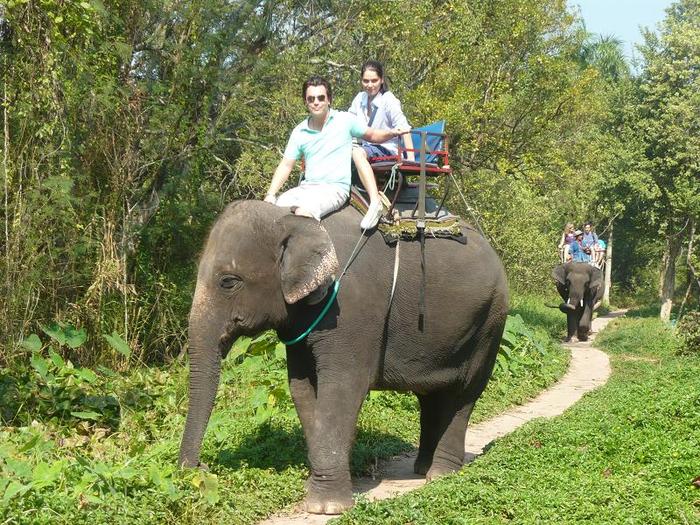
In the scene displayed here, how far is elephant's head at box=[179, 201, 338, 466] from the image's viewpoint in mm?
6457

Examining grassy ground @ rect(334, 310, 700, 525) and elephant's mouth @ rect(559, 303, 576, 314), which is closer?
grassy ground @ rect(334, 310, 700, 525)

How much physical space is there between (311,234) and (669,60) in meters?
24.1

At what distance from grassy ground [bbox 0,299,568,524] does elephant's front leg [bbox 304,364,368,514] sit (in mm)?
304

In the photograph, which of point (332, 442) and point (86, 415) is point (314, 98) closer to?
point (332, 442)

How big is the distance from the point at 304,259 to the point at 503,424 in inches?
187

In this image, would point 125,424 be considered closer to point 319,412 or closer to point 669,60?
point 319,412

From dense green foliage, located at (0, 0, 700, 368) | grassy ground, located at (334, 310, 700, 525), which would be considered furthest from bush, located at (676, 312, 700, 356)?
grassy ground, located at (334, 310, 700, 525)

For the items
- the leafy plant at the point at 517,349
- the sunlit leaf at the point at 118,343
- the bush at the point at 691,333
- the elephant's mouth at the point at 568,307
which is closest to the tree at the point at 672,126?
the elephant's mouth at the point at 568,307

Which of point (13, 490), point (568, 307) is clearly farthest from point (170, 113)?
point (568, 307)

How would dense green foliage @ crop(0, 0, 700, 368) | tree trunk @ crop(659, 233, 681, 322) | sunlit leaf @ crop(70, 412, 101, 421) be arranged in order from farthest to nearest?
tree trunk @ crop(659, 233, 681, 322)
dense green foliage @ crop(0, 0, 700, 368)
sunlit leaf @ crop(70, 412, 101, 421)

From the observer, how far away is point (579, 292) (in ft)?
68.8

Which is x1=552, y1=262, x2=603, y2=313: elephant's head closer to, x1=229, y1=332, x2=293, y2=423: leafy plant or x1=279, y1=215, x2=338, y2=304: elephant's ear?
x1=229, y1=332, x2=293, y2=423: leafy plant

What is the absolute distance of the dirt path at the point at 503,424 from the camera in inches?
292

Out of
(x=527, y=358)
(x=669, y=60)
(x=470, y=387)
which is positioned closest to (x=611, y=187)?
(x=669, y=60)
